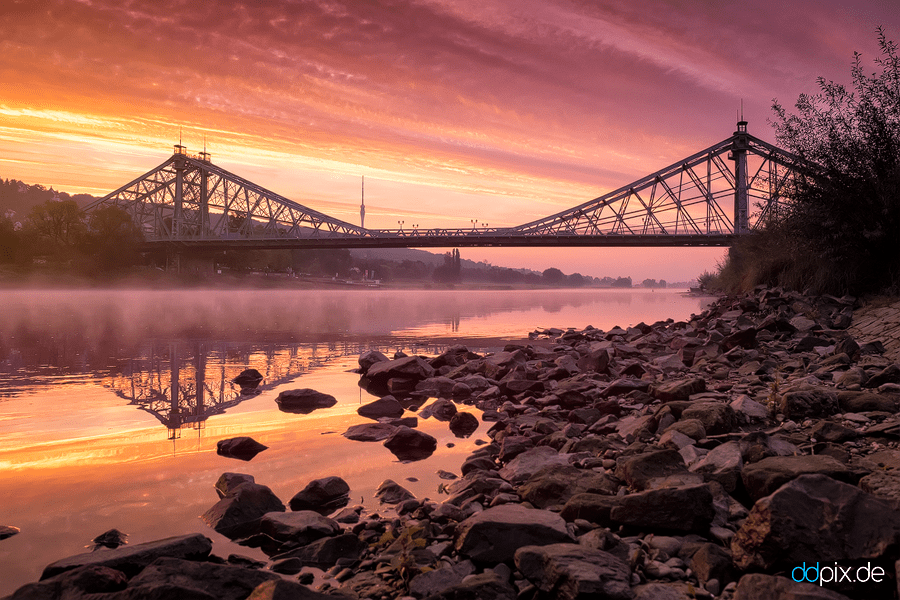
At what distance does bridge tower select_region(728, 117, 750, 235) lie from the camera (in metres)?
57.2

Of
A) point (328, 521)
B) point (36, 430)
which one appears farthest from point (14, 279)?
point (328, 521)

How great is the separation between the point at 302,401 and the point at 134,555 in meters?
5.35

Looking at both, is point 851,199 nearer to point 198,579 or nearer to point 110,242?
point 198,579

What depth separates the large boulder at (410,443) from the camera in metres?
6.23

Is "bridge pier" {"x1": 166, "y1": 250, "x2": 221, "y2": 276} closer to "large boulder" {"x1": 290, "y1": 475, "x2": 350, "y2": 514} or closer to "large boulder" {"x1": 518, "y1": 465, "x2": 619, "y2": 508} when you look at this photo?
"large boulder" {"x1": 290, "y1": 475, "x2": 350, "y2": 514}

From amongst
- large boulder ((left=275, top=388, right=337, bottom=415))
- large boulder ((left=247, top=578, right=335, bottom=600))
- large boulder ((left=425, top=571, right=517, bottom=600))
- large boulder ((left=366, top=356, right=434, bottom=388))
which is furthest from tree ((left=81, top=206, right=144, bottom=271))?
large boulder ((left=425, top=571, right=517, bottom=600))

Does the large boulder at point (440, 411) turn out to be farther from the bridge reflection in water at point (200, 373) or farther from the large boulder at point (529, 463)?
the bridge reflection in water at point (200, 373)

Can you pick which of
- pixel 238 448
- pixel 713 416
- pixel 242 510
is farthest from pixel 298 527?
pixel 713 416

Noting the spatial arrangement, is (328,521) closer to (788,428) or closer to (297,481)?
(297,481)

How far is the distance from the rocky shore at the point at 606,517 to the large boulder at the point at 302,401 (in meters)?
1.76

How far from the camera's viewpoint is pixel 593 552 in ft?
→ 10.5

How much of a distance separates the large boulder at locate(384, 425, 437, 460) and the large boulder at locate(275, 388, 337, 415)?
250 centimetres

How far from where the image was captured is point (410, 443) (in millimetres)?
6438

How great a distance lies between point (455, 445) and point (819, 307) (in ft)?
33.8
